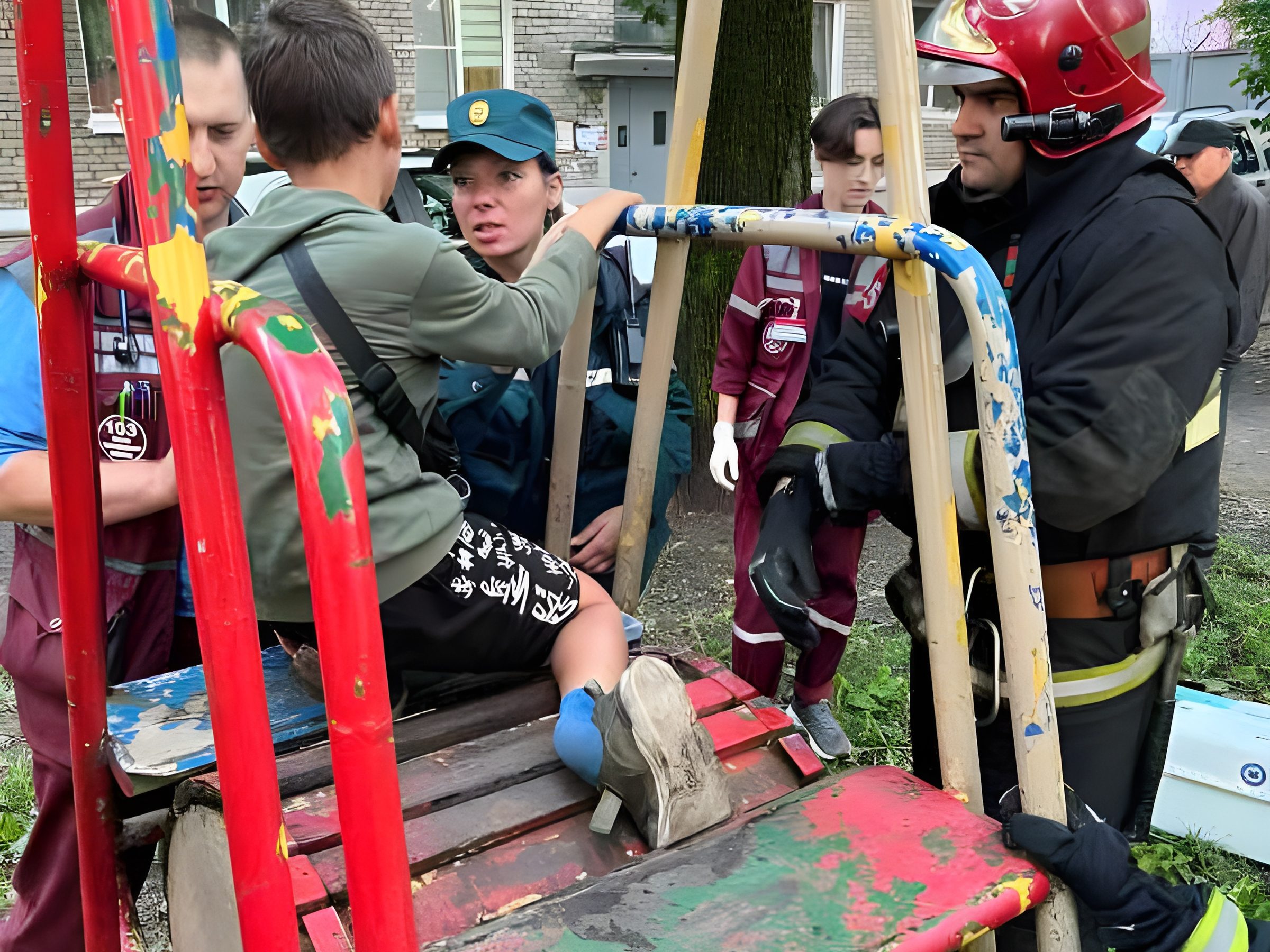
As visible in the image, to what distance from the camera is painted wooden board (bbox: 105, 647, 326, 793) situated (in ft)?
5.49

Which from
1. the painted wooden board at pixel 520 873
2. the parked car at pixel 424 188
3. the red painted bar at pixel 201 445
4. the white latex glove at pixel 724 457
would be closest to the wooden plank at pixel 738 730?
the painted wooden board at pixel 520 873

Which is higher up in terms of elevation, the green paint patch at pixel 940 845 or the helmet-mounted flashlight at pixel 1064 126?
the helmet-mounted flashlight at pixel 1064 126

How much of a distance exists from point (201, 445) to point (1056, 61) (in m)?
1.52

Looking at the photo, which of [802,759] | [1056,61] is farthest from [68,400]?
[1056,61]

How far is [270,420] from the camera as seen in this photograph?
158 cm

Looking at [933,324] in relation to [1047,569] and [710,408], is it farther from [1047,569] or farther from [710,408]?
[710,408]

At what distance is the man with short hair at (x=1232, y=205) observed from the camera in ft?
14.8

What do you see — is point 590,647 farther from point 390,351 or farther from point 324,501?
point 324,501

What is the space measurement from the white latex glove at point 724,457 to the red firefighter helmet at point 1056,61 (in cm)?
161

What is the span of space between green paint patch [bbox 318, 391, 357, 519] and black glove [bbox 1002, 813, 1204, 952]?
109cm

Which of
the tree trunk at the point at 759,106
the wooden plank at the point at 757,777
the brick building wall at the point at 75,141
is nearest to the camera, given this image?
the wooden plank at the point at 757,777

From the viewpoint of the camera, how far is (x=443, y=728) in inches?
74.1

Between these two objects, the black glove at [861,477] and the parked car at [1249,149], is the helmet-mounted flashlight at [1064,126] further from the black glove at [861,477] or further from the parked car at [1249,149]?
the parked car at [1249,149]

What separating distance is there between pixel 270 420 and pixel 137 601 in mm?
675
